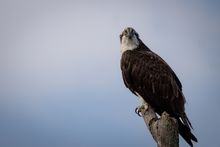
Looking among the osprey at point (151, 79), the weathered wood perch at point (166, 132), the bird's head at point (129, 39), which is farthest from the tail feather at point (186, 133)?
the bird's head at point (129, 39)

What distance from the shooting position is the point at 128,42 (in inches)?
479

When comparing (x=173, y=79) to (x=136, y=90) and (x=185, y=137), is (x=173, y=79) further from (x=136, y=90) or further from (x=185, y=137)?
(x=185, y=137)

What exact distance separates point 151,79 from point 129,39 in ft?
5.28

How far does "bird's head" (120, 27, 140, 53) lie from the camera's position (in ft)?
39.9

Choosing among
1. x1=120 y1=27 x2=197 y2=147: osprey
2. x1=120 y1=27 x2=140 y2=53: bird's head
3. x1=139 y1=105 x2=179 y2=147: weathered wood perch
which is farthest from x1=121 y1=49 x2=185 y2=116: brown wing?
x1=139 y1=105 x2=179 y2=147: weathered wood perch

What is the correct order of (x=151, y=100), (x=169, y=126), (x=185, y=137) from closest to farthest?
(x=169, y=126) < (x=185, y=137) < (x=151, y=100)

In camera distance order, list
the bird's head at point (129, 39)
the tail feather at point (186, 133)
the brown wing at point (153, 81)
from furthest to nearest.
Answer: the bird's head at point (129, 39), the brown wing at point (153, 81), the tail feather at point (186, 133)

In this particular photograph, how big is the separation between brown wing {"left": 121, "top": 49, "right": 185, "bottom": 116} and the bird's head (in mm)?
317

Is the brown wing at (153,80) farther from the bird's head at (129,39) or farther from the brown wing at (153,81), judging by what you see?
the bird's head at (129,39)

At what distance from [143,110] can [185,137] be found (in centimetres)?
129

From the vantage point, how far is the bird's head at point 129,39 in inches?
479

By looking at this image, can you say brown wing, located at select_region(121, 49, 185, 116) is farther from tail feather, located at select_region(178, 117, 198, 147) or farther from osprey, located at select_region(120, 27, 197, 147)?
tail feather, located at select_region(178, 117, 198, 147)

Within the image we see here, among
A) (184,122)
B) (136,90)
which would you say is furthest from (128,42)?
(184,122)

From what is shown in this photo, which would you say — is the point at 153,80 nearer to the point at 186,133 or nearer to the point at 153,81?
the point at 153,81
